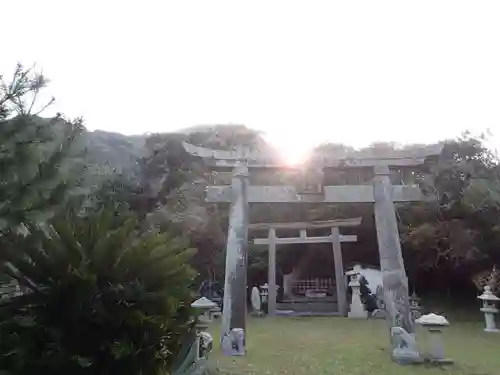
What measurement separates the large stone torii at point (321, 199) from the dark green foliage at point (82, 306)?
3.96 metres

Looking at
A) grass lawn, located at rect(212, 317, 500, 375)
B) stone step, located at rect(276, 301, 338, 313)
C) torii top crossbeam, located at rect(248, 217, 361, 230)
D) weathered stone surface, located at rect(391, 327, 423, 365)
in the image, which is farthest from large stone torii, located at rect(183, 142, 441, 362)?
stone step, located at rect(276, 301, 338, 313)

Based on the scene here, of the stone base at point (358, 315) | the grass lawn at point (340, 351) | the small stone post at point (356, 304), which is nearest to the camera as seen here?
the grass lawn at point (340, 351)

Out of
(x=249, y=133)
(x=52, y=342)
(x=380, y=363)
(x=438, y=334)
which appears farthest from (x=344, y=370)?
(x=249, y=133)

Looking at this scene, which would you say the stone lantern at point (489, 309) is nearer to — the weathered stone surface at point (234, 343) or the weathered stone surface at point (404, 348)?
the weathered stone surface at point (404, 348)

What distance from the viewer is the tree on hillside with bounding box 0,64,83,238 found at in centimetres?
321

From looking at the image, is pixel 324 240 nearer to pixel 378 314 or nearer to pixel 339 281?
pixel 339 281

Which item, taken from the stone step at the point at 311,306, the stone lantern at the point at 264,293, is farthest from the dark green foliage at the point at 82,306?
the stone lantern at the point at 264,293

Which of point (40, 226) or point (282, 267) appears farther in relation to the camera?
point (282, 267)

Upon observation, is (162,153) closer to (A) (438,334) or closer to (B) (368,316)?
(B) (368,316)

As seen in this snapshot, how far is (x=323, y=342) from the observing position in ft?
27.3

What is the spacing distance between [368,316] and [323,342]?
18.7 ft

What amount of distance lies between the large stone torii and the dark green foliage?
156 inches

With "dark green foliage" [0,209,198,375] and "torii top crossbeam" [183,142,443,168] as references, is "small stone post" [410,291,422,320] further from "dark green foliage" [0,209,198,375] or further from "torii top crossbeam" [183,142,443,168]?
"dark green foliage" [0,209,198,375]

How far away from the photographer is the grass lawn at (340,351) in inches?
238
